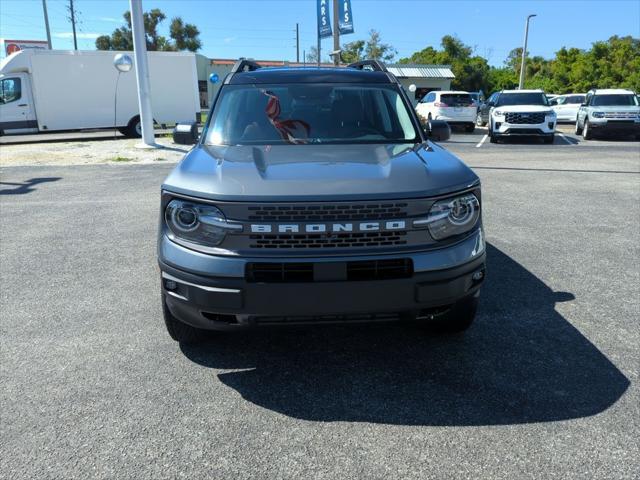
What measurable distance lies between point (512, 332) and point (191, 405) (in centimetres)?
224

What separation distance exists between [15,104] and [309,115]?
1959 cm

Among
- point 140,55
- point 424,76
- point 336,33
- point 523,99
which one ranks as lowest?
point 523,99

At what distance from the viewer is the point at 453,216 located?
2.83 meters

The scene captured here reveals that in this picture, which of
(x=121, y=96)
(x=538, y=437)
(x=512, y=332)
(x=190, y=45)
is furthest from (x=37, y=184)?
(x=190, y=45)

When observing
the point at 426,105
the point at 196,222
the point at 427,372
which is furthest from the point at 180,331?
the point at 426,105

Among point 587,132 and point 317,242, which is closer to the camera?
point 317,242

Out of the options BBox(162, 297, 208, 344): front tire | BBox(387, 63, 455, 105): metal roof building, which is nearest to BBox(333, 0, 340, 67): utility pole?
BBox(162, 297, 208, 344): front tire

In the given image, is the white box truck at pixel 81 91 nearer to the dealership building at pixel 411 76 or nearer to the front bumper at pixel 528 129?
the front bumper at pixel 528 129

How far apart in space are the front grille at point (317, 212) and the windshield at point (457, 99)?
21043 millimetres

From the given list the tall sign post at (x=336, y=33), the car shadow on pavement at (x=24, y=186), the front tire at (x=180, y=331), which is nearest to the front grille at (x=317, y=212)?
the front tire at (x=180, y=331)

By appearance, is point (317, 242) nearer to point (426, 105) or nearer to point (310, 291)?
point (310, 291)

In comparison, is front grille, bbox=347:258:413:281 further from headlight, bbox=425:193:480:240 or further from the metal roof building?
the metal roof building

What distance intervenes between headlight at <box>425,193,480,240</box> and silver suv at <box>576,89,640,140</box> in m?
19.2

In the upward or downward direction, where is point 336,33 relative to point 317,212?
upward
